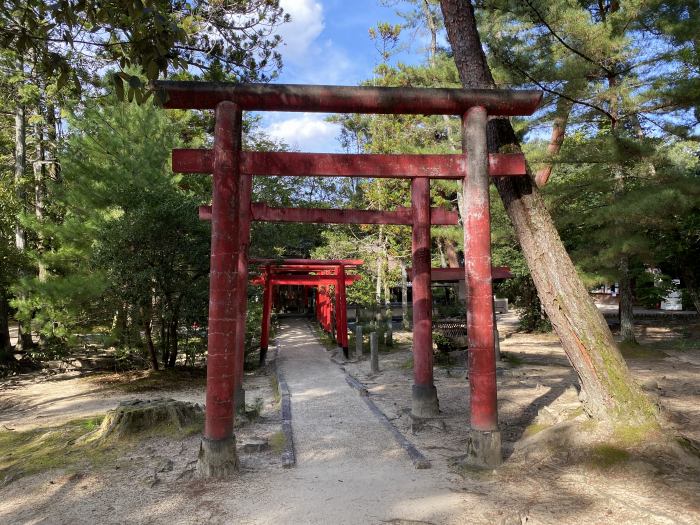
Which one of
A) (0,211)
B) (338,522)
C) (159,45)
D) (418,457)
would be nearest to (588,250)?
(418,457)

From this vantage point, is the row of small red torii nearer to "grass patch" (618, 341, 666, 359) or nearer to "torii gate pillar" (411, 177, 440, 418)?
"torii gate pillar" (411, 177, 440, 418)

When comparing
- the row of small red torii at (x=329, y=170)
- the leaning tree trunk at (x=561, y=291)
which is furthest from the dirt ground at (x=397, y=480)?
the row of small red torii at (x=329, y=170)

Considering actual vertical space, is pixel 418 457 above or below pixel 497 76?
below

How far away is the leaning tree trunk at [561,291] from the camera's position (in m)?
5.26

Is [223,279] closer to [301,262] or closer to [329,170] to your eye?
[329,170]

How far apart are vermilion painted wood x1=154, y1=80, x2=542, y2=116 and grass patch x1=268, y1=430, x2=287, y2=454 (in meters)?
3.86

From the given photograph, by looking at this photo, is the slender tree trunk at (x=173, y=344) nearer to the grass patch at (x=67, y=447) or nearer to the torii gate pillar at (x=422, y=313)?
the grass patch at (x=67, y=447)

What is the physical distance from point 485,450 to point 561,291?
6.41ft

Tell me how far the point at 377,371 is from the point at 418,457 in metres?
6.73

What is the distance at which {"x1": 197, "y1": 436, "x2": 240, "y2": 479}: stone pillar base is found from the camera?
4887 millimetres

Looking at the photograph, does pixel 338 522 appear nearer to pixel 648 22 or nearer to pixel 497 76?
pixel 497 76

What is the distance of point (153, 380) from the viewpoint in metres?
12.5

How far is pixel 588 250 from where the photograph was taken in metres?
12.2

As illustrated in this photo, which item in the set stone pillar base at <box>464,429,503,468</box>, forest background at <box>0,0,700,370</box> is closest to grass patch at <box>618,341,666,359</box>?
forest background at <box>0,0,700,370</box>
